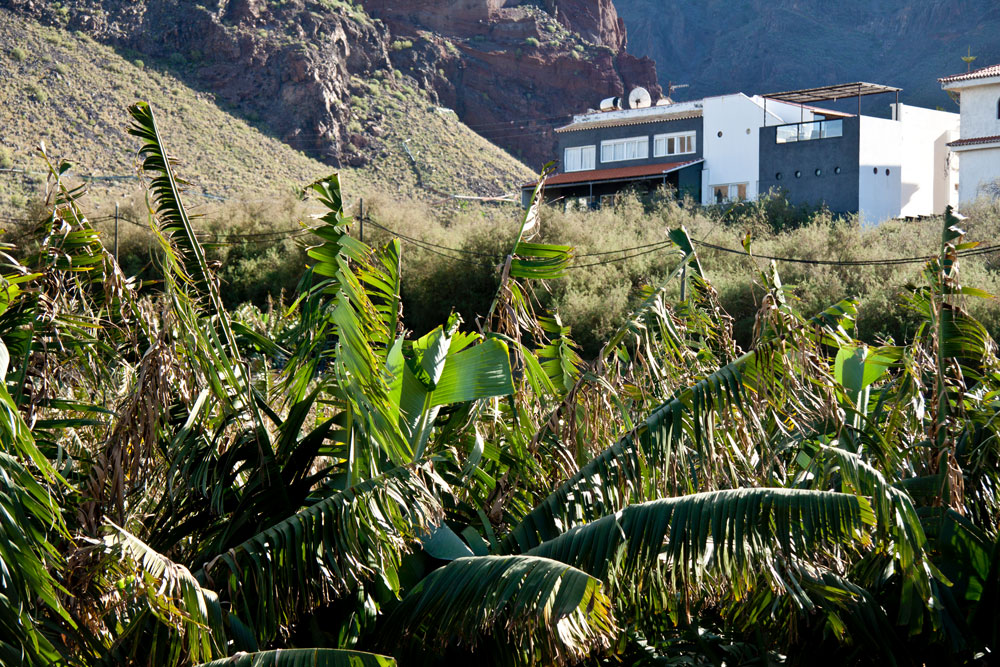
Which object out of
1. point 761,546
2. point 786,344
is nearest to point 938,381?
point 786,344

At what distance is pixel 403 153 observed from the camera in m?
68.6

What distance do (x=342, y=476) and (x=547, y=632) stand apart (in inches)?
69.2

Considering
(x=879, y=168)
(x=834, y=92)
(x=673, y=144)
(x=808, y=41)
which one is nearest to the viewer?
(x=879, y=168)

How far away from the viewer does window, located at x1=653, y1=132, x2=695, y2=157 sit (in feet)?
142

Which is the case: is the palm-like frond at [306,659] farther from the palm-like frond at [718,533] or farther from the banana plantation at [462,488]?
the palm-like frond at [718,533]

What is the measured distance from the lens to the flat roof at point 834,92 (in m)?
38.3

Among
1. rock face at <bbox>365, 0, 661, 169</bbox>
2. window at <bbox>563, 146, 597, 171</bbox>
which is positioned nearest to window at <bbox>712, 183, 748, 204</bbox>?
window at <bbox>563, 146, 597, 171</bbox>

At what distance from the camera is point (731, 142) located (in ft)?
135

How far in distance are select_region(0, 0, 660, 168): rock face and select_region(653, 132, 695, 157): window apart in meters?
29.2

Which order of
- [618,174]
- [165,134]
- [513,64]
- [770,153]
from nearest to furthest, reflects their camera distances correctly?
[770,153], [618,174], [165,134], [513,64]

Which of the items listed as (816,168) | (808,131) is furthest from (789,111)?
(816,168)

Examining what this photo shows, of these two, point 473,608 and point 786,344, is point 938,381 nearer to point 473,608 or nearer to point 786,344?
point 786,344

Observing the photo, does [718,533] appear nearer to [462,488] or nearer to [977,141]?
[462,488]

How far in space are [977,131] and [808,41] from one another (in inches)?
3482
